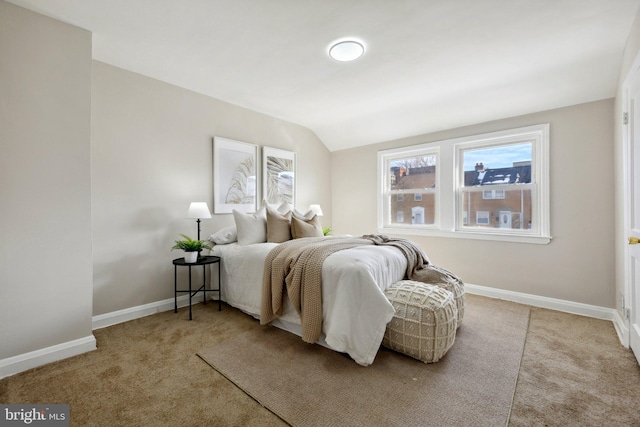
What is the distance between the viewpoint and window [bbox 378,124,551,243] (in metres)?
3.27

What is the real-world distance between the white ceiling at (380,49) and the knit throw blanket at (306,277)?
66.9 inches

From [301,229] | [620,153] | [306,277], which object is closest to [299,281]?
[306,277]

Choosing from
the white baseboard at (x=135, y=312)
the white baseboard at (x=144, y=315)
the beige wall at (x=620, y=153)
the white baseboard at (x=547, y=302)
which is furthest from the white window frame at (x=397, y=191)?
the white baseboard at (x=135, y=312)

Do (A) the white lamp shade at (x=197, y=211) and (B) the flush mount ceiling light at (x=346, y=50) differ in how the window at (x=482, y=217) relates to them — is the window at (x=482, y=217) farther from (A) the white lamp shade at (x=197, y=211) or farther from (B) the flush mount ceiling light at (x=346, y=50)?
(A) the white lamp shade at (x=197, y=211)

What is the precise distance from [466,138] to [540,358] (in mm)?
2637

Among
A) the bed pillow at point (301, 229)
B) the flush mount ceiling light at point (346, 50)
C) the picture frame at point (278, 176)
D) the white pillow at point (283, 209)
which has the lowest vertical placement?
the bed pillow at point (301, 229)

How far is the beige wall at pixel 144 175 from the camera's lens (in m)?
2.64

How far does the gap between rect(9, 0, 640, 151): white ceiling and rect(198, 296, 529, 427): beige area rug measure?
241 cm

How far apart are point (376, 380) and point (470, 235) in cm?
261

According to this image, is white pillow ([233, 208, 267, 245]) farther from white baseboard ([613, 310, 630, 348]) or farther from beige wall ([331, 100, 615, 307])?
white baseboard ([613, 310, 630, 348])

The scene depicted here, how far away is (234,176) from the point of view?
366 centimetres

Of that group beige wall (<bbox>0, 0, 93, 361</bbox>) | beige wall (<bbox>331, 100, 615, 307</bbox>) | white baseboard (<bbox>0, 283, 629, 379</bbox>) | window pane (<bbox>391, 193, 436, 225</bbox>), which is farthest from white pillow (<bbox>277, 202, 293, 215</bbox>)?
beige wall (<bbox>331, 100, 615, 307</bbox>)

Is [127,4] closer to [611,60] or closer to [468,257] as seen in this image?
[611,60]

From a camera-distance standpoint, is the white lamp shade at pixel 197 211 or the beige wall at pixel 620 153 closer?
the beige wall at pixel 620 153
